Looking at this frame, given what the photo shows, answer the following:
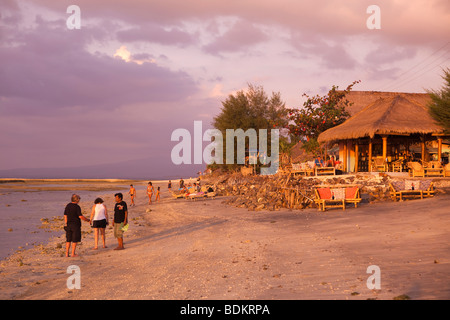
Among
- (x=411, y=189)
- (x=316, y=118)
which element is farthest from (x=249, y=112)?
(x=411, y=189)

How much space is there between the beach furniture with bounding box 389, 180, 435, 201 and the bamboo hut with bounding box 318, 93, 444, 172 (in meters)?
3.89

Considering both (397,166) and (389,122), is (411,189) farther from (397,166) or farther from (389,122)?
(389,122)

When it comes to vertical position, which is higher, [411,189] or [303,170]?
[303,170]

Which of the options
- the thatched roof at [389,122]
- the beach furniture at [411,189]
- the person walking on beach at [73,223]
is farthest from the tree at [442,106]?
the person walking on beach at [73,223]

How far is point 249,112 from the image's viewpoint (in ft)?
151

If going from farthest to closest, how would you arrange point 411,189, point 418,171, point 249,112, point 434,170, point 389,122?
1. point 249,112
2. point 389,122
3. point 434,170
4. point 418,171
5. point 411,189

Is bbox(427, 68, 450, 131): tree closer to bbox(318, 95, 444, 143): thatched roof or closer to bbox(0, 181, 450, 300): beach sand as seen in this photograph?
bbox(318, 95, 444, 143): thatched roof

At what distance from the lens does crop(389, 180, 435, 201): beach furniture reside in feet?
61.0

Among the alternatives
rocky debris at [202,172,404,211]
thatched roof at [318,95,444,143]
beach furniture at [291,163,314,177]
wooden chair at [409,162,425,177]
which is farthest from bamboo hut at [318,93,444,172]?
beach furniture at [291,163,314,177]

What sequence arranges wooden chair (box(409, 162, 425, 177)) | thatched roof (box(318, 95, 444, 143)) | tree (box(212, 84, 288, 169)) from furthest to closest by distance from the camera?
tree (box(212, 84, 288, 169)), thatched roof (box(318, 95, 444, 143)), wooden chair (box(409, 162, 425, 177))

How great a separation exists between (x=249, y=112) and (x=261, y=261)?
37.7 m

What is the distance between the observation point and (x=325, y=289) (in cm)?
670
